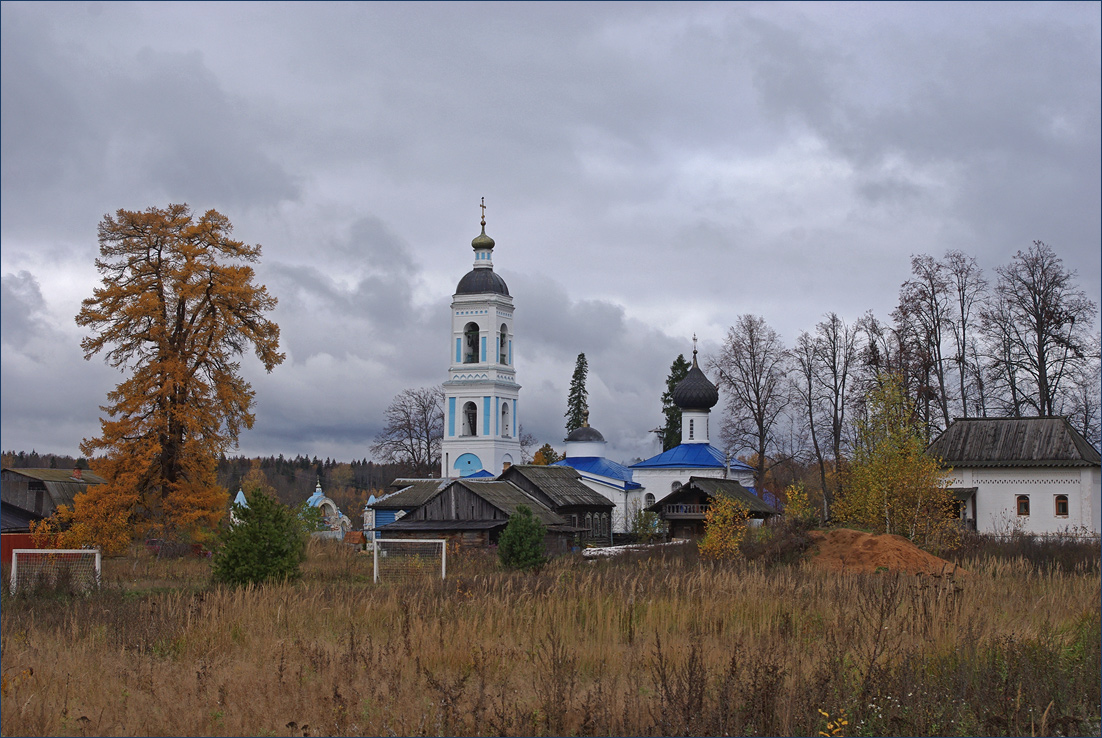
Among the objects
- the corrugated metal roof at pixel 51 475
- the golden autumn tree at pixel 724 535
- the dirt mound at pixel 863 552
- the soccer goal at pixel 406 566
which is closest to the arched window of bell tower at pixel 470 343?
the corrugated metal roof at pixel 51 475

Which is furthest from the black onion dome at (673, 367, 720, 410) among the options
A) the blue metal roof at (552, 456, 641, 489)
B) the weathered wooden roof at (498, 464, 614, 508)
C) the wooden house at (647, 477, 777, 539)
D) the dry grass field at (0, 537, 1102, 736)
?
the dry grass field at (0, 537, 1102, 736)

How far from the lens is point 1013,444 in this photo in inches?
1447

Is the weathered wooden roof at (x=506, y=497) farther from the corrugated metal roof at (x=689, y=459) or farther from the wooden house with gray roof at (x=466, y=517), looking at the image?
the corrugated metal roof at (x=689, y=459)

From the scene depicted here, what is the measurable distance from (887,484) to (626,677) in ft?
64.3

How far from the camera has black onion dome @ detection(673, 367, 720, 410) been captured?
203 feet

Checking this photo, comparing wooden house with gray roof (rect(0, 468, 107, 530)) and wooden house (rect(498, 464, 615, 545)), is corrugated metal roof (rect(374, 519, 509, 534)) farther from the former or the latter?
wooden house with gray roof (rect(0, 468, 107, 530))

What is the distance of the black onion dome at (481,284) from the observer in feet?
212

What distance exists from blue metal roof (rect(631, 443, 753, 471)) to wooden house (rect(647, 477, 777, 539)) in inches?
235

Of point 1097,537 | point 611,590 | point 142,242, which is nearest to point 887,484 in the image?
point 1097,537

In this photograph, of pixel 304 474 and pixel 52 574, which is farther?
pixel 304 474

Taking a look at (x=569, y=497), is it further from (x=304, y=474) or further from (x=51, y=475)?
(x=304, y=474)

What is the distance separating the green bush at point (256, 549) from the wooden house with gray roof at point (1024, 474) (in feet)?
79.7

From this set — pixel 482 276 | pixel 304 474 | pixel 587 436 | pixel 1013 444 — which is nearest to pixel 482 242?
pixel 482 276

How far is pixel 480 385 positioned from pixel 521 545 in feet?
133
